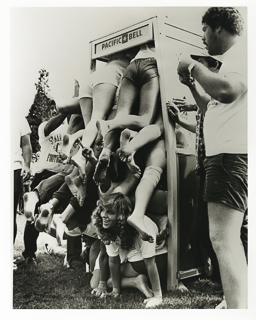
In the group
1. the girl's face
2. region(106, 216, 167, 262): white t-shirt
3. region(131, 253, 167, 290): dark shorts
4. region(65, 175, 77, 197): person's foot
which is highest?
region(65, 175, 77, 197): person's foot

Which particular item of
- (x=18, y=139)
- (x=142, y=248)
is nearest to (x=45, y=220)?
(x=18, y=139)

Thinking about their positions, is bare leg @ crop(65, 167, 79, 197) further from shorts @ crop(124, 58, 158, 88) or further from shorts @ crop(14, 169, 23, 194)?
shorts @ crop(124, 58, 158, 88)

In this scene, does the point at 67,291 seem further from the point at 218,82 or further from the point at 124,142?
the point at 218,82

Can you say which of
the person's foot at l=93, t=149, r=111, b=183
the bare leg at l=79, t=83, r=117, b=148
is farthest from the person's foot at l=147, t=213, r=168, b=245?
the bare leg at l=79, t=83, r=117, b=148

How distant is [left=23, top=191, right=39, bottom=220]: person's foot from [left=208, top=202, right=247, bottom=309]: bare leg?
1119mm

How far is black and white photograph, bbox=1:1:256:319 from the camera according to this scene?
2.54 metres

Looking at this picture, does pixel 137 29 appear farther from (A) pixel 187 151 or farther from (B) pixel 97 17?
(A) pixel 187 151

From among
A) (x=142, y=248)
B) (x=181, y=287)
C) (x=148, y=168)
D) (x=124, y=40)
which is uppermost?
(x=124, y=40)

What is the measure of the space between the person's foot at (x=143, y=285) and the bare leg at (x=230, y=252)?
45 centimetres

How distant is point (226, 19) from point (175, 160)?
92 centimetres

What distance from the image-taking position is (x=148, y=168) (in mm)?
2562
